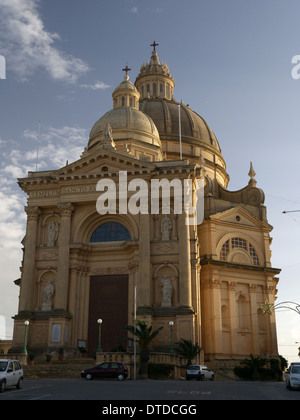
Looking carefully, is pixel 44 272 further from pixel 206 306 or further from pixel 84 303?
pixel 206 306

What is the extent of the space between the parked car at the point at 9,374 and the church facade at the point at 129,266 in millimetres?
15237

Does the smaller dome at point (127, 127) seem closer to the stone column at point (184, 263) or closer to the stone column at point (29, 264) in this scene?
the stone column at point (29, 264)

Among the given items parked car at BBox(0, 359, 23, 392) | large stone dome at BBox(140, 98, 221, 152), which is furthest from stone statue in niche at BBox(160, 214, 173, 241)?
large stone dome at BBox(140, 98, 221, 152)

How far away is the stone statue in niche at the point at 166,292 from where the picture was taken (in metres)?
39.3

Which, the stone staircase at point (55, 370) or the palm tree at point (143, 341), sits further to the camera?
the palm tree at point (143, 341)

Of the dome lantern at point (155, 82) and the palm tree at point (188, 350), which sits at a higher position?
the dome lantern at point (155, 82)

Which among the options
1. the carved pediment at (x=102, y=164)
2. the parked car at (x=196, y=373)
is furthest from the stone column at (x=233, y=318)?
the carved pediment at (x=102, y=164)

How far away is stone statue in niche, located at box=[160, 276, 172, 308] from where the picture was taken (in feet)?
129

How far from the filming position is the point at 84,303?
41781mm

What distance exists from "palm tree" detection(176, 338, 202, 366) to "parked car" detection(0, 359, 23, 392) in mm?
16382

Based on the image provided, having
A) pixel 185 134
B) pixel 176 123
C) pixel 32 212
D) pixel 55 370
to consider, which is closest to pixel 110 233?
pixel 32 212

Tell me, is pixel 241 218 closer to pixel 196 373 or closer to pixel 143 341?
pixel 143 341
